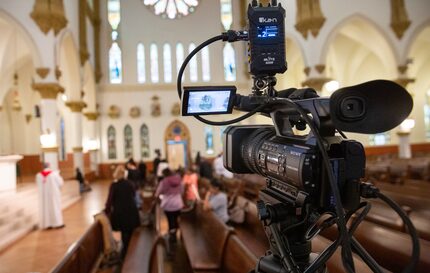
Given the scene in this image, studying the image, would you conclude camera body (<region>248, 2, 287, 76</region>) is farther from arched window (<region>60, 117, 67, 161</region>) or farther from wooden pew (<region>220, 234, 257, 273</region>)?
arched window (<region>60, 117, 67, 161</region>)

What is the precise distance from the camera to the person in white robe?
24.9 feet

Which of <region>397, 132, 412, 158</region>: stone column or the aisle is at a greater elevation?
<region>397, 132, 412, 158</region>: stone column

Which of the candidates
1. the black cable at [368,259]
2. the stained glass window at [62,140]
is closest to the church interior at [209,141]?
the black cable at [368,259]

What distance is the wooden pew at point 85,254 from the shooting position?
280cm

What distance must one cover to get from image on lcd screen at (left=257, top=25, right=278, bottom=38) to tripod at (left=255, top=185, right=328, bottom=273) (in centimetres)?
54

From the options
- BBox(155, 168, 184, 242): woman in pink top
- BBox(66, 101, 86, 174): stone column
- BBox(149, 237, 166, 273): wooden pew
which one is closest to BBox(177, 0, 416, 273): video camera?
BBox(149, 237, 166, 273): wooden pew

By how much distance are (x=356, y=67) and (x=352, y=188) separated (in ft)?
64.7

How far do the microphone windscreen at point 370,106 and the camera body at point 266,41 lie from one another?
348 millimetres

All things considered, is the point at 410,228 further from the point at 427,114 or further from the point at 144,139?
the point at 427,114

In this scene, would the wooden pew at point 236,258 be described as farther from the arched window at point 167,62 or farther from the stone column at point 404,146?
the arched window at point 167,62

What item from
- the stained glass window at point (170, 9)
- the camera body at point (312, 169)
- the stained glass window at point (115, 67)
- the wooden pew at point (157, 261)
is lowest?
the wooden pew at point (157, 261)

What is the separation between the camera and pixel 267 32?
1154 mm

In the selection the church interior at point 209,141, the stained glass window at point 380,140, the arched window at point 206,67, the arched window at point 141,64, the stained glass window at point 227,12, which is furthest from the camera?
the stained glass window at point 380,140

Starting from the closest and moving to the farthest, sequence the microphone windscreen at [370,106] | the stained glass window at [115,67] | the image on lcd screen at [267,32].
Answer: the microphone windscreen at [370,106]
the image on lcd screen at [267,32]
the stained glass window at [115,67]
